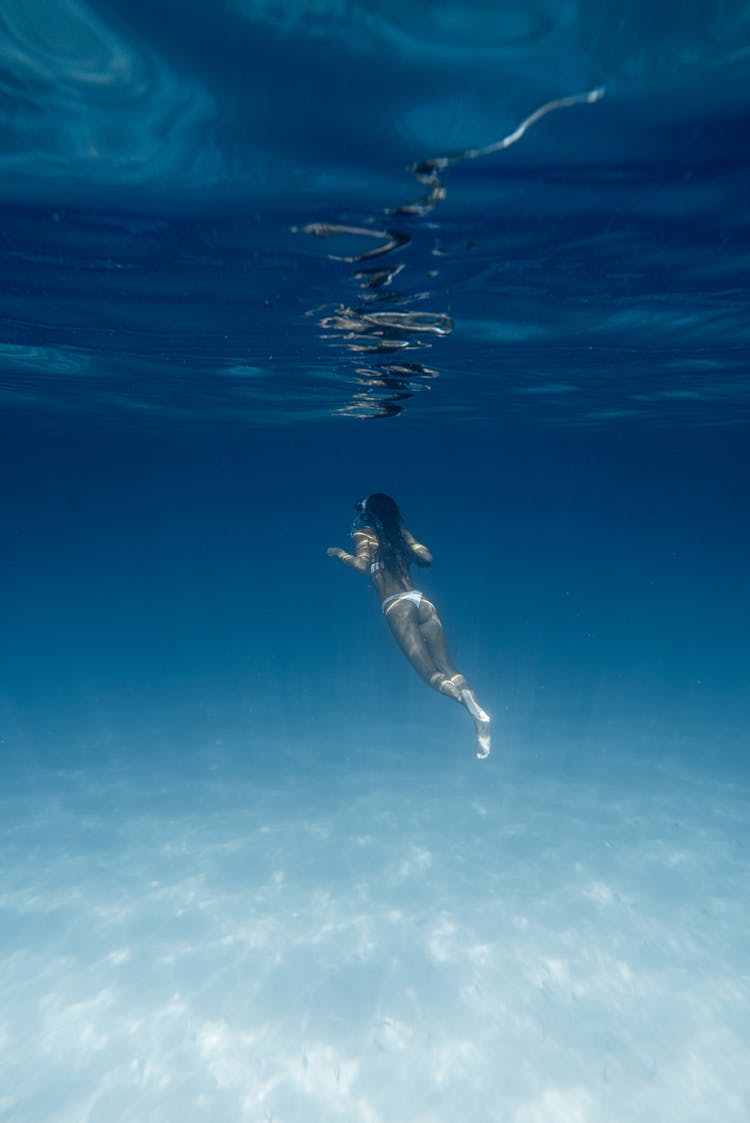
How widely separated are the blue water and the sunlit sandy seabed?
6cm

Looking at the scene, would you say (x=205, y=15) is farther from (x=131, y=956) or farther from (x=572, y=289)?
(x=131, y=956)

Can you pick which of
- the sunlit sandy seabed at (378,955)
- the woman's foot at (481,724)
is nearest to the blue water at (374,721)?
the sunlit sandy seabed at (378,955)

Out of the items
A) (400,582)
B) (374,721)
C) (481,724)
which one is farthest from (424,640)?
(374,721)

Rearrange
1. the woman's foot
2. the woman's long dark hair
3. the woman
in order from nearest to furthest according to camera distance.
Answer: the woman's foot < the woman < the woman's long dark hair

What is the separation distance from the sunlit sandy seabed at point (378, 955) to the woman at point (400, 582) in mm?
3969

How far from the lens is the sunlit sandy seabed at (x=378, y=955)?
7.97 metres

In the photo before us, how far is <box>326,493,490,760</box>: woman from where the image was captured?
10008 millimetres

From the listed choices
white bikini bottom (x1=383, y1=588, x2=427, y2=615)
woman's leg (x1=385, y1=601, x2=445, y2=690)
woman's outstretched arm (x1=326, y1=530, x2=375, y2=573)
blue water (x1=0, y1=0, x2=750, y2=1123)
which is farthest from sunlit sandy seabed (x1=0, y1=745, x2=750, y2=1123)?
woman's outstretched arm (x1=326, y1=530, x2=375, y2=573)

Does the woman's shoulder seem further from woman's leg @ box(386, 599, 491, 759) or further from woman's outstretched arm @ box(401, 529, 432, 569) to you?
woman's leg @ box(386, 599, 491, 759)

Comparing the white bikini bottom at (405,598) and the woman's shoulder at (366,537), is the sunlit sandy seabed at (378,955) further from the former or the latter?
the woman's shoulder at (366,537)

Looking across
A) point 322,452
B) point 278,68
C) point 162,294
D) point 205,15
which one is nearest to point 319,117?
point 278,68

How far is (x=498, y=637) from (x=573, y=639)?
6623mm

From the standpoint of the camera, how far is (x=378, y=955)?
1018 cm

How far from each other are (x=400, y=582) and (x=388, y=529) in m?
1.00
